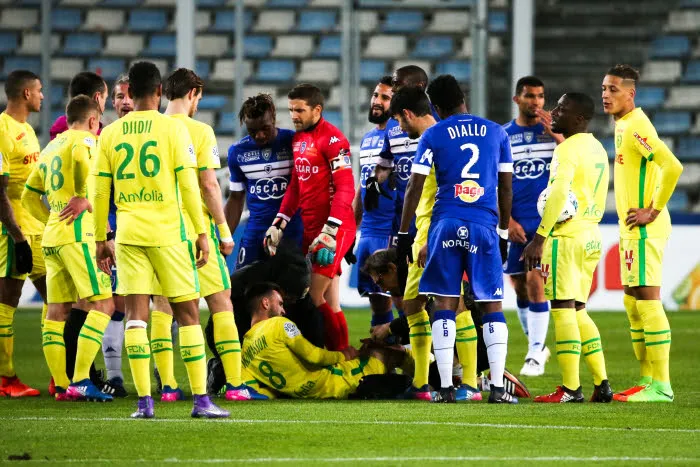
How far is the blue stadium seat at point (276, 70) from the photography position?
20.5m

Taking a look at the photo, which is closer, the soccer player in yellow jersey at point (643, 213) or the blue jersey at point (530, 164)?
the soccer player in yellow jersey at point (643, 213)

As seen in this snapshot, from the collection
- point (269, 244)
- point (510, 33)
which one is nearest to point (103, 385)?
point (269, 244)

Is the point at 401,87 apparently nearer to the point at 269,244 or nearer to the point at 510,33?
the point at 269,244

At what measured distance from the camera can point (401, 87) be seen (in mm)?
8039

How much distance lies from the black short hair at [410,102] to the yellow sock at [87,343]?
226cm

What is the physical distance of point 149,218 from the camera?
6121mm

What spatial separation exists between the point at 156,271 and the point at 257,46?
15.3m

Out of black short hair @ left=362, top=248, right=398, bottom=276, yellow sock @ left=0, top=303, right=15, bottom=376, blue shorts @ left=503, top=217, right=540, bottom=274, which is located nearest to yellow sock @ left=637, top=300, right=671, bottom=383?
black short hair @ left=362, top=248, right=398, bottom=276

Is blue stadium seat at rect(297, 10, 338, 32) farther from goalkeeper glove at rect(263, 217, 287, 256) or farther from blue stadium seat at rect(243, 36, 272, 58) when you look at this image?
goalkeeper glove at rect(263, 217, 287, 256)

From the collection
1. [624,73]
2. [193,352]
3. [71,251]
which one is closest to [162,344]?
[193,352]

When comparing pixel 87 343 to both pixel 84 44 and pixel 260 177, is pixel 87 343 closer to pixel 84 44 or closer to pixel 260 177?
pixel 260 177

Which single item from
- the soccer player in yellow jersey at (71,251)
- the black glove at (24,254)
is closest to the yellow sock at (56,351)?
the soccer player in yellow jersey at (71,251)

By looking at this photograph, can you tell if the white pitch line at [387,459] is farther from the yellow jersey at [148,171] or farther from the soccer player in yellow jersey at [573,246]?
the soccer player in yellow jersey at [573,246]

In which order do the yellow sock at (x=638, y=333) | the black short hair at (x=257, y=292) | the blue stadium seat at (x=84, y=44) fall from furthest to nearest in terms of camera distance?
the blue stadium seat at (x=84, y=44), the black short hair at (x=257, y=292), the yellow sock at (x=638, y=333)
